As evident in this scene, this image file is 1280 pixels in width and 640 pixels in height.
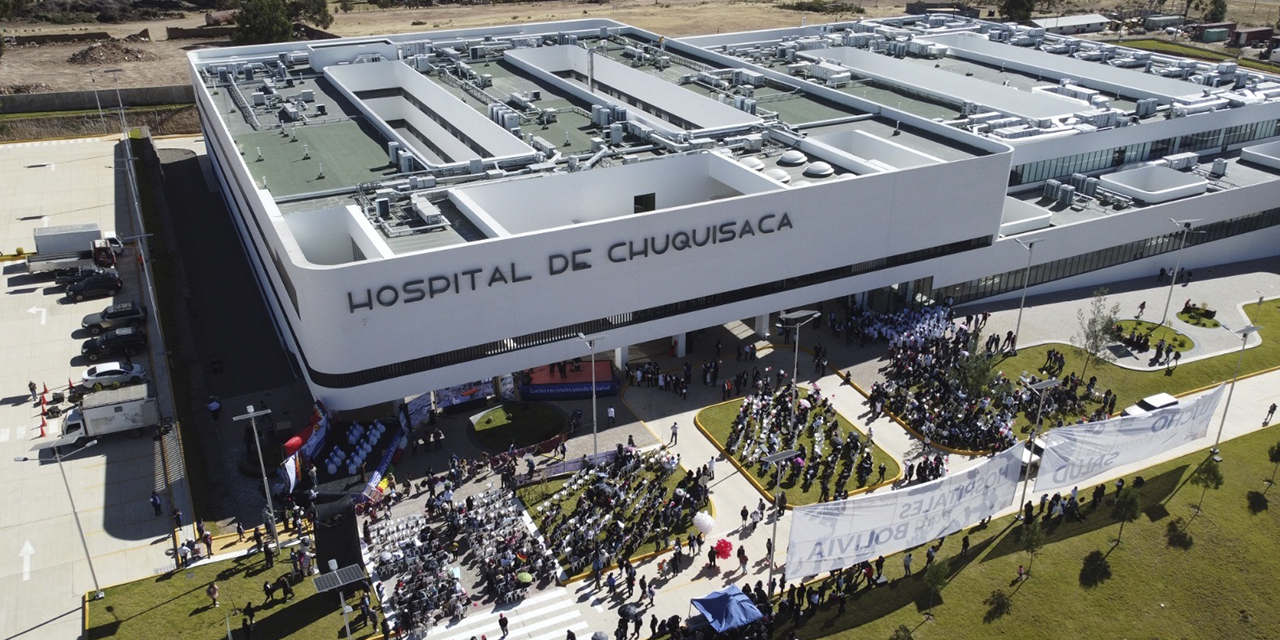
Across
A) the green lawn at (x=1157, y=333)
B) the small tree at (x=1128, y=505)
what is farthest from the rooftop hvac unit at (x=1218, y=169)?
the small tree at (x=1128, y=505)

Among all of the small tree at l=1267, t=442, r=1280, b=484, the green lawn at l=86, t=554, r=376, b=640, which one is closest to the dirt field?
the green lawn at l=86, t=554, r=376, b=640

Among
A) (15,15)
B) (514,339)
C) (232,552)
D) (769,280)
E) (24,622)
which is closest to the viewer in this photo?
(24,622)

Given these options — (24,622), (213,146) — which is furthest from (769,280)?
(213,146)

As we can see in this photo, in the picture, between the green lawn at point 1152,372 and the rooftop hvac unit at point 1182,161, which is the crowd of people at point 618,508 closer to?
the green lawn at point 1152,372

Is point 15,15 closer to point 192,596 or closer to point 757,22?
point 757,22

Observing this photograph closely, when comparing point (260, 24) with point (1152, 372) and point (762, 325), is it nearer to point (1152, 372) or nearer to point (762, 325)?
point (762, 325)
